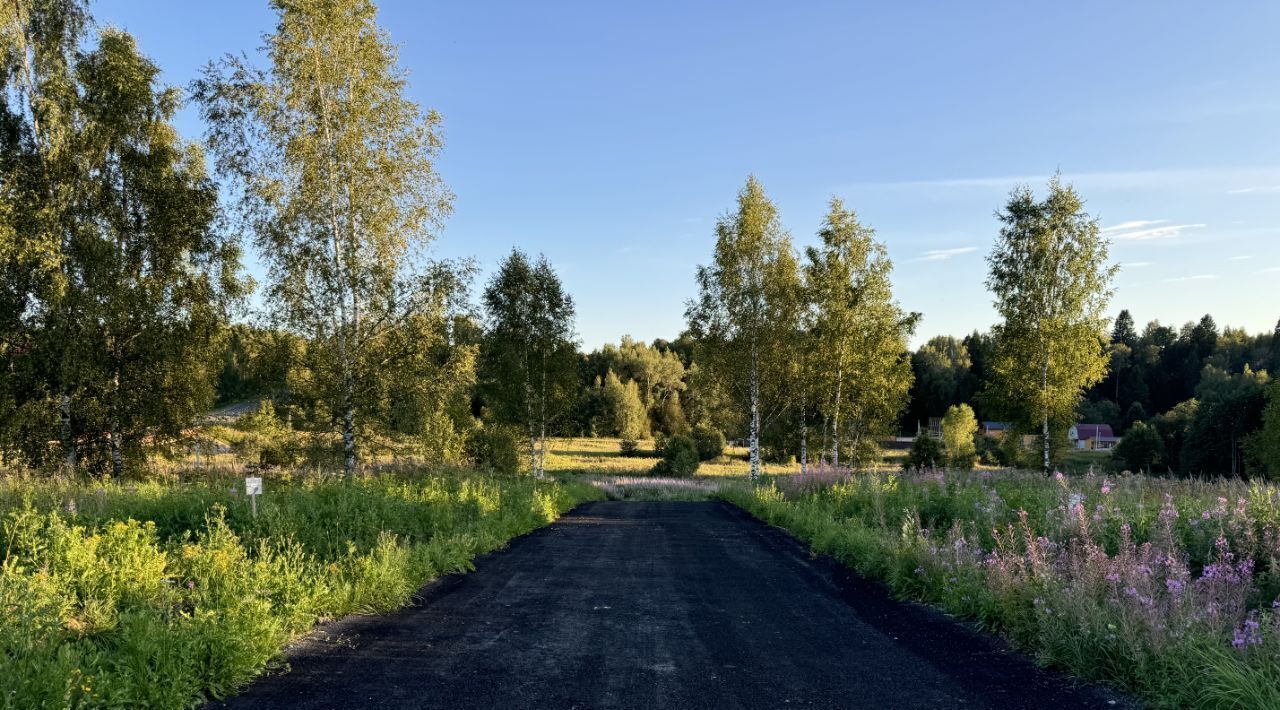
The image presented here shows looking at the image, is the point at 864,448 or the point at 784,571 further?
the point at 864,448

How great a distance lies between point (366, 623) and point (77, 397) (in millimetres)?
14544

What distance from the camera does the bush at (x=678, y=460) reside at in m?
40.4

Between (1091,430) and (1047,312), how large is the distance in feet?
307

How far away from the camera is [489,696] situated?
4.54 meters

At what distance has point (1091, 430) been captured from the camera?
328 feet

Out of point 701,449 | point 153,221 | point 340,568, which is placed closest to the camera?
point 340,568

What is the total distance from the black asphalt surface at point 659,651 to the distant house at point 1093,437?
103 meters

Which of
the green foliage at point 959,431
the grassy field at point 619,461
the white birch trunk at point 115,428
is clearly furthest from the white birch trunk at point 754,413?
the green foliage at point 959,431

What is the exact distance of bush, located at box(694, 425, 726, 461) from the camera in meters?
58.2

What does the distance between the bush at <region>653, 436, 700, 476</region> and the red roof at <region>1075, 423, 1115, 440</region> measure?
82.4 metres

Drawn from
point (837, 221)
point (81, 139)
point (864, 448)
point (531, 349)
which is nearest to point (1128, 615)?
point (81, 139)

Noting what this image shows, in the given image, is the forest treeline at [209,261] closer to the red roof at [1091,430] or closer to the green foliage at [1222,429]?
the green foliage at [1222,429]

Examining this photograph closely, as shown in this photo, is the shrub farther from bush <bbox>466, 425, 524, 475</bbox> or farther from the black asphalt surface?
the black asphalt surface

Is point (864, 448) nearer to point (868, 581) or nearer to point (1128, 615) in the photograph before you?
point (868, 581)
